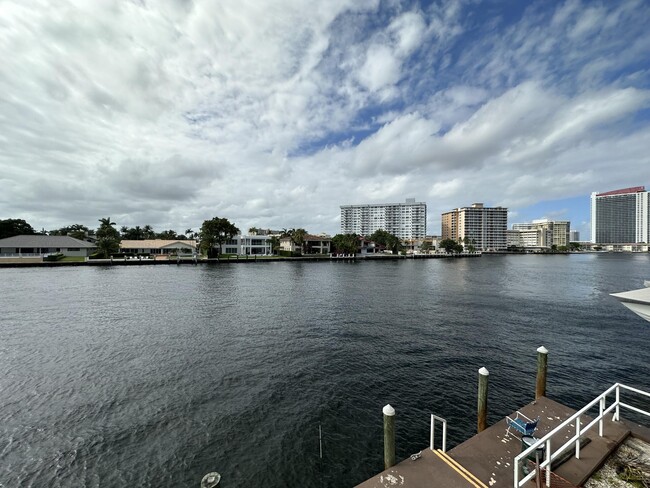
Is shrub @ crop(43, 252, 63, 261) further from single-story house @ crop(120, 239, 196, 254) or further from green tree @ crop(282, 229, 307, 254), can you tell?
green tree @ crop(282, 229, 307, 254)

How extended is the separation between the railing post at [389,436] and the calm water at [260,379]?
6.25 feet

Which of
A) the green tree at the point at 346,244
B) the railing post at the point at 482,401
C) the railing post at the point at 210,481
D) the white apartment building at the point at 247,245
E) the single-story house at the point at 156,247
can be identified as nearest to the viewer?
the railing post at the point at 210,481

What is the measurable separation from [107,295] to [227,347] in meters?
29.8

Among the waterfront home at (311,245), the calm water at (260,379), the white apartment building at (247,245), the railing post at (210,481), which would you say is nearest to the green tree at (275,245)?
the white apartment building at (247,245)

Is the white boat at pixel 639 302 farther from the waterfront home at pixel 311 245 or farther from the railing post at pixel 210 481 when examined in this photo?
the waterfront home at pixel 311 245

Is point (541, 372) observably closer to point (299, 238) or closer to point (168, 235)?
point (299, 238)

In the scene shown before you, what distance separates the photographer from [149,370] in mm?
17172

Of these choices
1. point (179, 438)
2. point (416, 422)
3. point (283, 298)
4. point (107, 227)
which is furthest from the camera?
point (107, 227)

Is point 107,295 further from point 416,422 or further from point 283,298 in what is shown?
point 416,422

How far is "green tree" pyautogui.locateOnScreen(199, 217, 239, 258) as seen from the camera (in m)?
104

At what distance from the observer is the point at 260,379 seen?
52.7 feet

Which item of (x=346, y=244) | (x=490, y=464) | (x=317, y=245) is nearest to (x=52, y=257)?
(x=317, y=245)

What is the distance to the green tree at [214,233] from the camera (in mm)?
103625

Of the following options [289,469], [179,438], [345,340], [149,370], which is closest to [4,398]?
[149,370]
